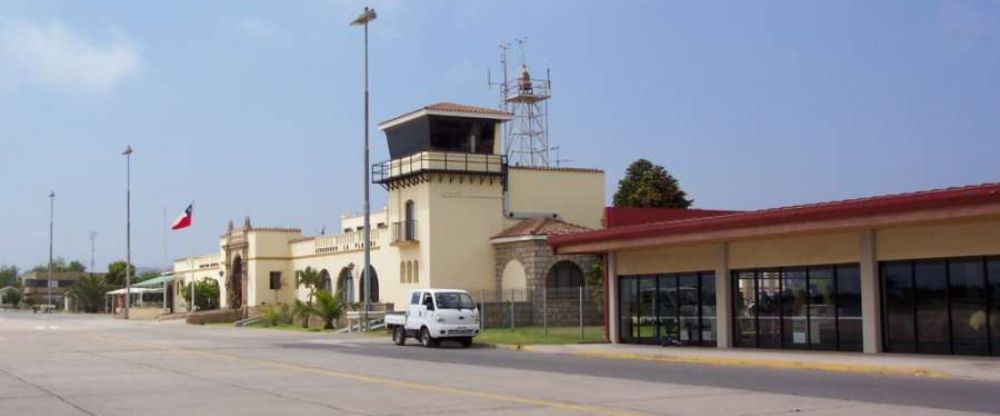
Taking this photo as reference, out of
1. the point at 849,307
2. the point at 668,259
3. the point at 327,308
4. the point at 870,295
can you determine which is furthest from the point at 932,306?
the point at 327,308

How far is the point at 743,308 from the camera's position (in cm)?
3181

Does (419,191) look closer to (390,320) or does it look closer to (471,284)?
(471,284)

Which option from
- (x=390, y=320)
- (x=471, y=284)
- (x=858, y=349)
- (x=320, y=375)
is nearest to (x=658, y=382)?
(x=320, y=375)

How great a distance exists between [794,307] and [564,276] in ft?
78.3

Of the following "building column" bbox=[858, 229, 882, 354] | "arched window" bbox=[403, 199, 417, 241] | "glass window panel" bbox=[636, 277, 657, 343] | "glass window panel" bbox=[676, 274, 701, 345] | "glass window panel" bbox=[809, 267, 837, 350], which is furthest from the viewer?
"arched window" bbox=[403, 199, 417, 241]

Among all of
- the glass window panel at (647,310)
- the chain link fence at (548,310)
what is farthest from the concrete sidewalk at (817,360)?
the chain link fence at (548,310)

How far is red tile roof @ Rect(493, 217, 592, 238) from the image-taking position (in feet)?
174

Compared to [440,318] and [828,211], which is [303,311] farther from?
[828,211]

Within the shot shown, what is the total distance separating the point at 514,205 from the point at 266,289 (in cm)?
2397

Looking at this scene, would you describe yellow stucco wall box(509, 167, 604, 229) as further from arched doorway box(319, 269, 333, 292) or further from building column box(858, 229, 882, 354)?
building column box(858, 229, 882, 354)

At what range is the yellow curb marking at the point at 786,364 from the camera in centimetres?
2255

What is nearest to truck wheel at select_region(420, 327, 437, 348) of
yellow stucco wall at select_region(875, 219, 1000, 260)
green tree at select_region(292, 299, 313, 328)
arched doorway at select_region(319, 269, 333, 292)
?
yellow stucco wall at select_region(875, 219, 1000, 260)

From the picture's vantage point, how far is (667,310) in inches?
1358

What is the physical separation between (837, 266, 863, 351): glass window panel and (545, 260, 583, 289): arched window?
2498 centimetres
